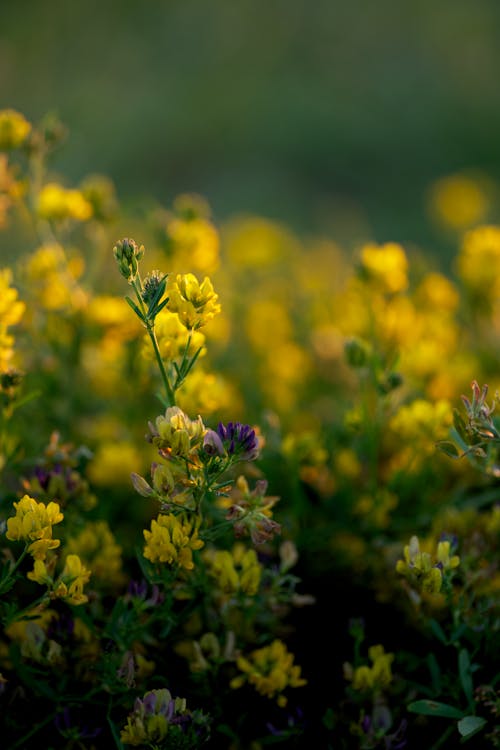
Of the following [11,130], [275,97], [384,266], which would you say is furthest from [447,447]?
[275,97]

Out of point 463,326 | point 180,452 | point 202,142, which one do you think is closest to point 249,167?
point 202,142

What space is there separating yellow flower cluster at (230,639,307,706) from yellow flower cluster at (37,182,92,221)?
966 mm

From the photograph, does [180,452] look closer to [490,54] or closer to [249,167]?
[249,167]

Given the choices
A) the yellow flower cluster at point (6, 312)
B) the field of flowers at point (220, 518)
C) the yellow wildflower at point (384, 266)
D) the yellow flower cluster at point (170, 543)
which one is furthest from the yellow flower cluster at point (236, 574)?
the yellow wildflower at point (384, 266)

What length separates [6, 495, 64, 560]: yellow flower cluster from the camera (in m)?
0.92

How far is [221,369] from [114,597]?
112 centimetres

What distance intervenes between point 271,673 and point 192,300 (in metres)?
0.52

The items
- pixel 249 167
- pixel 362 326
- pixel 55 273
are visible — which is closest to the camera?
pixel 55 273

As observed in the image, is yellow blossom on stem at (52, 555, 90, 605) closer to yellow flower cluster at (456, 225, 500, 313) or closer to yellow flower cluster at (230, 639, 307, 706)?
yellow flower cluster at (230, 639, 307, 706)

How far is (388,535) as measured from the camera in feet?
4.75

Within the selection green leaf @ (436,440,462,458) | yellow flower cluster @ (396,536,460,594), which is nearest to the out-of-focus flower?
green leaf @ (436,440,462,458)

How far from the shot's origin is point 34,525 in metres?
0.92

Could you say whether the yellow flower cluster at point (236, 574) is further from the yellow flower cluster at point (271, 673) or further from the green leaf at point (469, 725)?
the green leaf at point (469, 725)

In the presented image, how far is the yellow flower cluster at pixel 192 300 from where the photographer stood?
3.13ft
